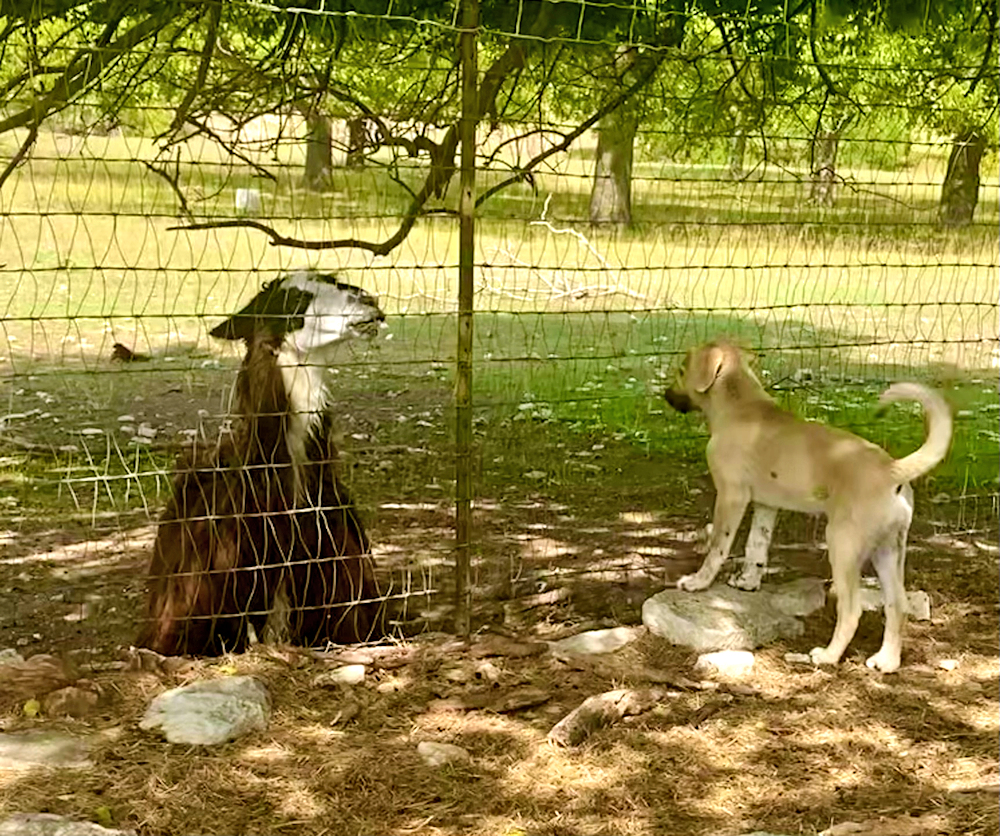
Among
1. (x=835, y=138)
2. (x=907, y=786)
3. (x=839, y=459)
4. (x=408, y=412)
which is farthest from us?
(x=408, y=412)

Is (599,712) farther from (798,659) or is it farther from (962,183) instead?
(962,183)

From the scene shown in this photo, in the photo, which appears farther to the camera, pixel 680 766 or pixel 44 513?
pixel 44 513

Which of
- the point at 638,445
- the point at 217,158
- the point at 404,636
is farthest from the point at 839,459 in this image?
the point at 638,445

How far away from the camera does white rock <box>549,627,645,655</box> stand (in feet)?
16.1

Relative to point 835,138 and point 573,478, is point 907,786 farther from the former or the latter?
point 573,478

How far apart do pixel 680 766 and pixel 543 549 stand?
7.61 feet

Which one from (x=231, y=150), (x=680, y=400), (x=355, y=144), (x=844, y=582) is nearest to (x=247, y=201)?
(x=231, y=150)

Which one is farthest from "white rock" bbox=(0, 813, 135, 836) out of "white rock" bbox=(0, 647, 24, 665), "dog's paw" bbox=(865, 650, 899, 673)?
"dog's paw" bbox=(865, 650, 899, 673)

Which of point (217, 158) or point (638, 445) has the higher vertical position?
point (217, 158)

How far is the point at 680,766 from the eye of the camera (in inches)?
156

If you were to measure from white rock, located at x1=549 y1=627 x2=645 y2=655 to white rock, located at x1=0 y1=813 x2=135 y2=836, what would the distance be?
1963 mm

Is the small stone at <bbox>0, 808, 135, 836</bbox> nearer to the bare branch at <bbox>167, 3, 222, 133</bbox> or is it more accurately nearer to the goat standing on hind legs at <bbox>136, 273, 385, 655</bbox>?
the goat standing on hind legs at <bbox>136, 273, 385, 655</bbox>

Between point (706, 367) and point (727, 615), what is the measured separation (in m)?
1.01

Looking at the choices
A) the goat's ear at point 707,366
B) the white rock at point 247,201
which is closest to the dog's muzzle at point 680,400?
the goat's ear at point 707,366
